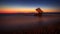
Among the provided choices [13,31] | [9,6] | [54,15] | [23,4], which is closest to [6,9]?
[9,6]

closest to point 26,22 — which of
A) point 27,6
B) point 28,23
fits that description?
point 28,23

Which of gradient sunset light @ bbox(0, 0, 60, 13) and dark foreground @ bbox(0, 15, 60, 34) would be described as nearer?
dark foreground @ bbox(0, 15, 60, 34)

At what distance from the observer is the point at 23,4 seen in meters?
1.48

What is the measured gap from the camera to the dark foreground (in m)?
1.31

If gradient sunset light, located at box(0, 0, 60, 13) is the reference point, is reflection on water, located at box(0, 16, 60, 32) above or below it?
below

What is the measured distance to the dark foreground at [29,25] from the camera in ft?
4.30

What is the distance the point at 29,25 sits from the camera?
4.79 ft

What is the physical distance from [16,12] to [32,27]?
0.91 ft

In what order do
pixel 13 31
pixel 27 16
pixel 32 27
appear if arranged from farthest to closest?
pixel 27 16
pixel 32 27
pixel 13 31

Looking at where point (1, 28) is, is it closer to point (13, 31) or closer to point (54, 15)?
point (13, 31)

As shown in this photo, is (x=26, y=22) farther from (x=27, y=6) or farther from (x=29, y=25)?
(x=27, y=6)

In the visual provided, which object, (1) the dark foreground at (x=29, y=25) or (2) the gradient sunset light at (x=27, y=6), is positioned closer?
(1) the dark foreground at (x=29, y=25)

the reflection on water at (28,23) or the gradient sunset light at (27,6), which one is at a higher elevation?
the gradient sunset light at (27,6)

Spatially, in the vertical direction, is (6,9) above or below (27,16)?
above
